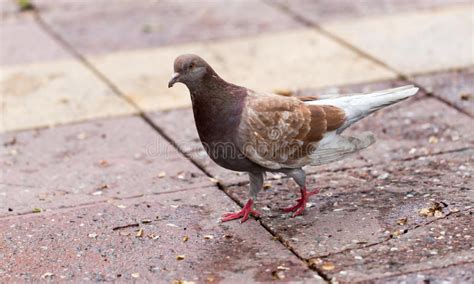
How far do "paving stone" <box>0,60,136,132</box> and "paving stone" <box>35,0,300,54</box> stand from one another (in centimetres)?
61

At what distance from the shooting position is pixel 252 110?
4.91 meters

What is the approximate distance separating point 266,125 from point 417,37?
3749 millimetres

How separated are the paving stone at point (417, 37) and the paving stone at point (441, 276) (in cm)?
338

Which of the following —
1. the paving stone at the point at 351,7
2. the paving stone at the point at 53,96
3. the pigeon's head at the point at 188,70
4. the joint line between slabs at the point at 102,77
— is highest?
the pigeon's head at the point at 188,70

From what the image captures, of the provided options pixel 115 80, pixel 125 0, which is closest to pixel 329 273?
pixel 115 80

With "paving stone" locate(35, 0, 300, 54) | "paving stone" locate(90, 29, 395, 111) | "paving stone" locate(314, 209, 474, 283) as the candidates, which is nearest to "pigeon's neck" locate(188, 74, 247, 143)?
"paving stone" locate(314, 209, 474, 283)

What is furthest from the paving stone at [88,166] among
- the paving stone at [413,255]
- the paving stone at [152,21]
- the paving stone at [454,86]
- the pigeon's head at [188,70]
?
the paving stone at [454,86]

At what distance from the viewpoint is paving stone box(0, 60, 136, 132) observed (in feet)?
22.9

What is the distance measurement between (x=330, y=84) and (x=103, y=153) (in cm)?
205

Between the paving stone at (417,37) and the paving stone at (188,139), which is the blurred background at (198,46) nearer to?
the paving stone at (417,37)

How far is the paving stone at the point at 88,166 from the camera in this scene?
18.5 feet

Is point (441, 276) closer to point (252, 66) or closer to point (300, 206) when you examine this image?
point (300, 206)

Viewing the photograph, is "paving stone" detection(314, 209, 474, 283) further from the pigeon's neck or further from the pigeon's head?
the pigeon's head

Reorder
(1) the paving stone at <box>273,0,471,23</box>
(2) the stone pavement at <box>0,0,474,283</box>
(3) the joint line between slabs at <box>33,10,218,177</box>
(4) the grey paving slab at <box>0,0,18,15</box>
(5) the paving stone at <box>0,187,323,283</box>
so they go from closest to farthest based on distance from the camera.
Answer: (5) the paving stone at <box>0,187,323,283</box>, (2) the stone pavement at <box>0,0,474,283</box>, (3) the joint line between slabs at <box>33,10,218,177</box>, (1) the paving stone at <box>273,0,471,23</box>, (4) the grey paving slab at <box>0,0,18,15</box>
